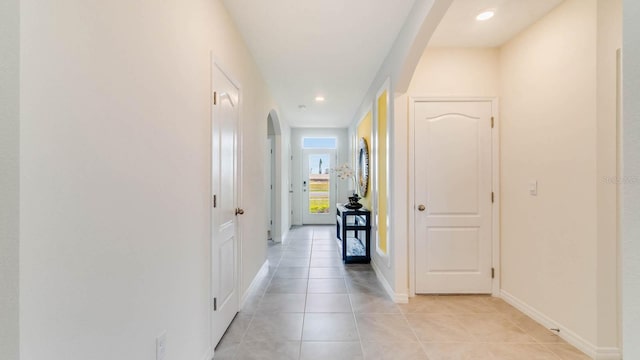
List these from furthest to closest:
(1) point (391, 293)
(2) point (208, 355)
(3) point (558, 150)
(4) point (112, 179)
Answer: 1. (1) point (391, 293)
2. (3) point (558, 150)
3. (2) point (208, 355)
4. (4) point (112, 179)

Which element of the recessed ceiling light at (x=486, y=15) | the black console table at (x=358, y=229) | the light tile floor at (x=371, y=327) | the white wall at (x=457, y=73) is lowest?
the light tile floor at (x=371, y=327)

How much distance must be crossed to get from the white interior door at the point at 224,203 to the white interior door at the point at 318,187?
16.6 feet

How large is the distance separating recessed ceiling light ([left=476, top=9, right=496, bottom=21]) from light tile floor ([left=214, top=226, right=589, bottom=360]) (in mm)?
2593

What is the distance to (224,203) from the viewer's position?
2311mm

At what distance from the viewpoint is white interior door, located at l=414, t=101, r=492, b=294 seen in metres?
3.07

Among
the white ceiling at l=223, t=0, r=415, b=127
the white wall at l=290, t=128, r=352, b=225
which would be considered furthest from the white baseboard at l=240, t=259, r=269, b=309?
the white wall at l=290, t=128, r=352, b=225

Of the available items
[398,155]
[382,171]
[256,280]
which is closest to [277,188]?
[256,280]

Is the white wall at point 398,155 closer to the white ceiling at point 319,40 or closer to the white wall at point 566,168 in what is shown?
the white ceiling at point 319,40

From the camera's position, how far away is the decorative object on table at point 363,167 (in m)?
4.72

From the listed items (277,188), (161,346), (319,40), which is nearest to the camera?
(161,346)

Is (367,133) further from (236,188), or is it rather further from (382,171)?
(236,188)

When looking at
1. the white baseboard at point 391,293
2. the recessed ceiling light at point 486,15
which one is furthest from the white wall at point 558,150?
the white baseboard at point 391,293

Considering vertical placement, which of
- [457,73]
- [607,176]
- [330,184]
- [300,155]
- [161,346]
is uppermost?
[457,73]

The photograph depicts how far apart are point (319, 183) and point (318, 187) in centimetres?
11
